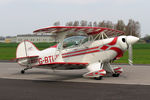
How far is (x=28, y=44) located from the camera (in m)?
12.6

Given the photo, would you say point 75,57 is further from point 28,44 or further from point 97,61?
point 28,44

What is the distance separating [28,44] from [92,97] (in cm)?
731

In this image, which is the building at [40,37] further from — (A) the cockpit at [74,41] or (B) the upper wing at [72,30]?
(A) the cockpit at [74,41]

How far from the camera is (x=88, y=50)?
400 inches

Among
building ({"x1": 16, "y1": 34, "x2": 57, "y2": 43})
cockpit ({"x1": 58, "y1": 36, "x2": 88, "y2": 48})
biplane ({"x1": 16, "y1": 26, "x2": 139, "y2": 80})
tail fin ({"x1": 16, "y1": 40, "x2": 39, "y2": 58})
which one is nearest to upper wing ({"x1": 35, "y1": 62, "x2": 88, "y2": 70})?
biplane ({"x1": 16, "y1": 26, "x2": 139, "y2": 80})

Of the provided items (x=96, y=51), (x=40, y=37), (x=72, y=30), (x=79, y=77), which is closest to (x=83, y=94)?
(x=72, y=30)

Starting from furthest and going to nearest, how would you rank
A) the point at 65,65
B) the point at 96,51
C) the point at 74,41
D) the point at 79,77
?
the point at 79,77 < the point at 74,41 < the point at 96,51 < the point at 65,65

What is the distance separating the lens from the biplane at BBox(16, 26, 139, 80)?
9.34 meters

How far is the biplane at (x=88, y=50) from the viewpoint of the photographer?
9344mm

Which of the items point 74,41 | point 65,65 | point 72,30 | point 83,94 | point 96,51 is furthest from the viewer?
point 74,41

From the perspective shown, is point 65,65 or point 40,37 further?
point 40,37

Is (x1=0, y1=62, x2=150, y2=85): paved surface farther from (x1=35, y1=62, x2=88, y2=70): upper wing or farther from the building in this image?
the building

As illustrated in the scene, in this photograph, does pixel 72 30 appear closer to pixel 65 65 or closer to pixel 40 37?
pixel 65 65

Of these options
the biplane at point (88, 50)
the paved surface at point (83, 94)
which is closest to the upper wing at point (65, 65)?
the biplane at point (88, 50)
